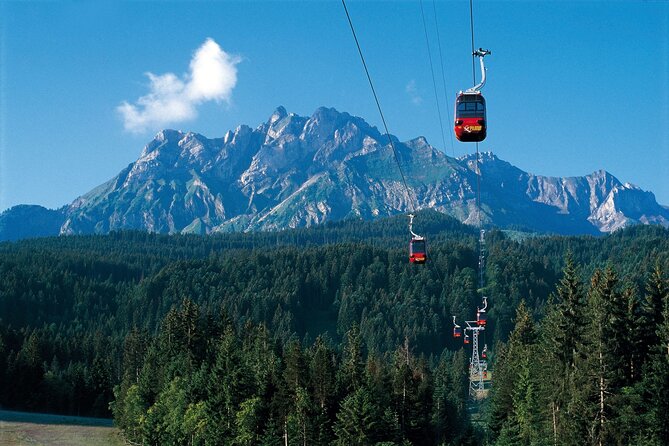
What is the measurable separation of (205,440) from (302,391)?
16.0 m

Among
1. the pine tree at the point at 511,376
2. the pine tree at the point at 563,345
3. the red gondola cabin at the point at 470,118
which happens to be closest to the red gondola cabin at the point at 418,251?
the pine tree at the point at 563,345

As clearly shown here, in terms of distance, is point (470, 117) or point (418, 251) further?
point (418, 251)

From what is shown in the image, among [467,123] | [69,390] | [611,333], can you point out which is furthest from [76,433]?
[467,123]

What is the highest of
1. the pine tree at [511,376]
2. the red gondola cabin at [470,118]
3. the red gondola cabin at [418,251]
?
the red gondola cabin at [470,118]

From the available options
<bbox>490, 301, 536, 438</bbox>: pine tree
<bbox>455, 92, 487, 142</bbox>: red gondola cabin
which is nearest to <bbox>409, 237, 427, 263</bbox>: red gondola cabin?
<bbox>455, 92, 487, 142</bbox>: red gondola cabin

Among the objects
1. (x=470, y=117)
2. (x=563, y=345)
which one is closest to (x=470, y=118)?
(x=470, y=117)

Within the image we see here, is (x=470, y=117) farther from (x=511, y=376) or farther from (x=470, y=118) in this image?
(x=511, y=376)

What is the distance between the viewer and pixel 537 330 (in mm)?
115750

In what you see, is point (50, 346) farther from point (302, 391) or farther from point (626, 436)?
point (626, 436)

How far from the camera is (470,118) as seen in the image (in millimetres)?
54500

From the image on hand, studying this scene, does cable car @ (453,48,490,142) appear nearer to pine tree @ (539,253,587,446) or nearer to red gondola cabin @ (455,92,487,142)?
red gondola cabin @ (455,92,487,142)

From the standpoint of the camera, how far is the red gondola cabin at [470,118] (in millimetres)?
54094

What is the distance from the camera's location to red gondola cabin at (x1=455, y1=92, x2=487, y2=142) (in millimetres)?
54094

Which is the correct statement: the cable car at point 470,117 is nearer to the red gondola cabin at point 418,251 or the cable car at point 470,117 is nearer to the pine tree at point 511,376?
the red gondola cabin at point 418,251
